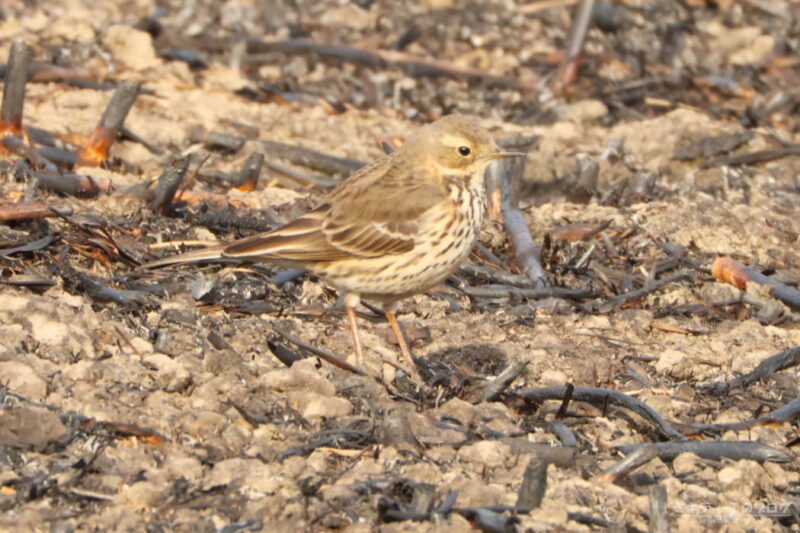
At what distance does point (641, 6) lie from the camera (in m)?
13.6

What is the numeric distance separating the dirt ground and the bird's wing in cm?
41

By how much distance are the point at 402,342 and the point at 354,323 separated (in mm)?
267

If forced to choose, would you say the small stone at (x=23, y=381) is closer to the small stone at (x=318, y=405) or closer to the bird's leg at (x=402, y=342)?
the small stone at (x=318, y=405)

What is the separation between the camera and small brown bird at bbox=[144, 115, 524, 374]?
6.41 metres

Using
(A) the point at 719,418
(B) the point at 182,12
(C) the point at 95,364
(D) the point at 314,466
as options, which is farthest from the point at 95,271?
(B) the point at 182,12

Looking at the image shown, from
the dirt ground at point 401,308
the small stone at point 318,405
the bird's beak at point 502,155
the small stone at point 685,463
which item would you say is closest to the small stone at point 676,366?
the dirt ground at point 401,308

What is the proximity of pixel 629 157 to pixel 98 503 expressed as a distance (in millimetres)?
6811

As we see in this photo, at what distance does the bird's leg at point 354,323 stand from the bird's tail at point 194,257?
0.72 m

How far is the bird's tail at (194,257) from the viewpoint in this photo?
21.3 feet

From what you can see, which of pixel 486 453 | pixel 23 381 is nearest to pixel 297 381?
pixel 486 453

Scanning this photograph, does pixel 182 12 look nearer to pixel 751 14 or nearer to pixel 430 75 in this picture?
pixel 430 75

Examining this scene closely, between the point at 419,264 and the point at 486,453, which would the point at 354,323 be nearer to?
the point at 419,264

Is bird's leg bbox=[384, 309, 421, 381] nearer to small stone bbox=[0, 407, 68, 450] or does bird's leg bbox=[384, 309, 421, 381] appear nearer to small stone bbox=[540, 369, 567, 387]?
small stone bbox=[540, 369, 567, 387]

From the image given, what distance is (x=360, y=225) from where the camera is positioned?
6.62 m
